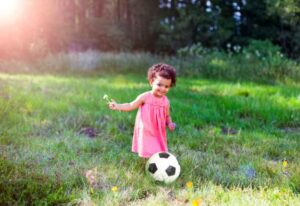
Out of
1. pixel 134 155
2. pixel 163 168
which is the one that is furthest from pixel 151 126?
pixel 134 155

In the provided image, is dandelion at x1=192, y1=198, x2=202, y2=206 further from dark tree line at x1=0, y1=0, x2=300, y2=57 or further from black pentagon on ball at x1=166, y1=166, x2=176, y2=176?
dark tree line at x1=0, y1=0, x2=300, y2=57

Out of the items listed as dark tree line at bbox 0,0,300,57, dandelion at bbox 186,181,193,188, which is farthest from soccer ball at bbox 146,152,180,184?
dark tree line at bbox 0,0,300,57

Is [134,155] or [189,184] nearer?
[189,184]

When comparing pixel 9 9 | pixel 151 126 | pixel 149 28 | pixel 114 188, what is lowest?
pixel 114 188

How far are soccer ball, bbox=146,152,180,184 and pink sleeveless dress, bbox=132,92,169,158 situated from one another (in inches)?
8.2

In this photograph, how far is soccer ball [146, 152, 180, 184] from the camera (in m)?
3.49

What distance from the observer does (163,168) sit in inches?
137

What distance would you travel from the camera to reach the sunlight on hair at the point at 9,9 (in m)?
16.2

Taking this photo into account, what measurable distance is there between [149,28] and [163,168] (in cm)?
2021

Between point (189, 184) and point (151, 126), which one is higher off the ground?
point (151, 126)

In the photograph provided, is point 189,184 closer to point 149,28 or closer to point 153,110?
point 153,110

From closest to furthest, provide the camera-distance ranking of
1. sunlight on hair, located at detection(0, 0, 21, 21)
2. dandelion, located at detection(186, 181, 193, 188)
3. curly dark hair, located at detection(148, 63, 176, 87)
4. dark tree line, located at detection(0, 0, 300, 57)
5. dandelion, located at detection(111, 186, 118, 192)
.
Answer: dandelion, located at detection(111, 186, 118, 192) < dandelion, located at detection(186, 181, 193, 188) < curly dark hair, located at detection(148, 63, 176, 87) < sunlight on hair, located at detection(0, 0, 21, 21) < dark tree line, located at detection(0, 0, 300, 57)

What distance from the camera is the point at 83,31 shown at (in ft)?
71.4

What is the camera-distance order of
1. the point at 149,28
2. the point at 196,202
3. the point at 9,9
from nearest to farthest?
1. the point at 196,202
2. the point at 9,9
3. the point at 149,28
